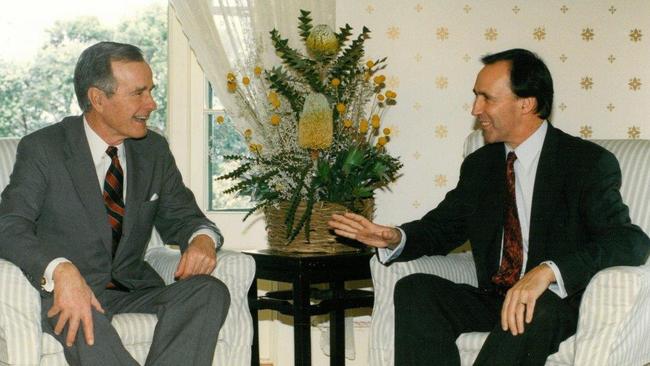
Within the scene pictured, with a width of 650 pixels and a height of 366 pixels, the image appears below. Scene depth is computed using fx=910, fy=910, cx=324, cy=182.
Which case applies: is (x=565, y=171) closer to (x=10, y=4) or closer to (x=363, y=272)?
(x=363, y=272)

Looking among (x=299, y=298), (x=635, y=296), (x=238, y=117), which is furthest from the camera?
(x=238, y=117)

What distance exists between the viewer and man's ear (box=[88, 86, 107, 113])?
2.69 metres

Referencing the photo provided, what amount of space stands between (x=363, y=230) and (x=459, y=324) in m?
0.37

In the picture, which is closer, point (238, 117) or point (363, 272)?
point (363, 272)

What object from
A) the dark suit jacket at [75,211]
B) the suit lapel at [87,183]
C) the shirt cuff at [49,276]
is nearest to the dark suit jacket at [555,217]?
the dark suit jacket at [75,211]

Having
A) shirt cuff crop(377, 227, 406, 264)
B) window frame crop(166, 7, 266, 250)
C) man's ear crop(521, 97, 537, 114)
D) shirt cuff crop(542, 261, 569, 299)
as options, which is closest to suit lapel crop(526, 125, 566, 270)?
man's ear crop(521, 97, 537, 114)

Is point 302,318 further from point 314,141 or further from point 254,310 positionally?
point 314,141

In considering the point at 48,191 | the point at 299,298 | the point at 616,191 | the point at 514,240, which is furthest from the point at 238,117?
the point at 616,191

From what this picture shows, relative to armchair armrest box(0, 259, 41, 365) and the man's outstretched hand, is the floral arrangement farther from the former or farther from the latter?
armchair armrest box(0, 259, 41, 365)

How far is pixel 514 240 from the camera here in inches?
106

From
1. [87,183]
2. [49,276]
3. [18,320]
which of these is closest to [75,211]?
[87,183]

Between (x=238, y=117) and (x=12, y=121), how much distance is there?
1.17 meters

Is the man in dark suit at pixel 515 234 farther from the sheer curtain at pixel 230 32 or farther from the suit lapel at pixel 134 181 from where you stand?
the sheer curtain at pixel 230 32

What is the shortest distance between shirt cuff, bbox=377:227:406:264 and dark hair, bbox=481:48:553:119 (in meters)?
0.55
